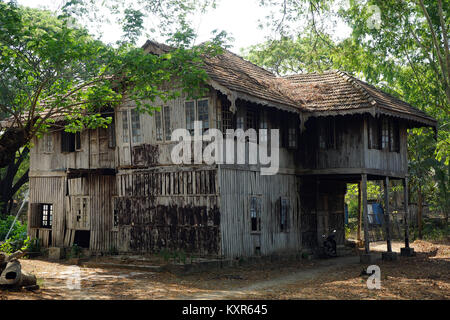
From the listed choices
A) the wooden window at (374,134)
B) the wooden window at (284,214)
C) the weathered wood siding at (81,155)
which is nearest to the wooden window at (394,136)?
the wooden window at (374,134)

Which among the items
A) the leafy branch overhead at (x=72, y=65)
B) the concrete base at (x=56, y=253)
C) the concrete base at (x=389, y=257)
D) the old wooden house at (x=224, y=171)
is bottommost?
the concrete base at (x=389, y=257)

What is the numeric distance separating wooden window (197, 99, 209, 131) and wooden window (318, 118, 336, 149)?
18.8 feet

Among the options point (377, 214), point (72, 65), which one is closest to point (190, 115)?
point (72, 65)

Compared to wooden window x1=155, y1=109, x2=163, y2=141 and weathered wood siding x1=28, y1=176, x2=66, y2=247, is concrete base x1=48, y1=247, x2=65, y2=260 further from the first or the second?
wooden window x1=155, y1=109, x2=163, y2=141

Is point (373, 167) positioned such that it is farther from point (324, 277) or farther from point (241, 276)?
point (241, 276)

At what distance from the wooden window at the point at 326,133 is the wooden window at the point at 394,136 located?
3.01 m

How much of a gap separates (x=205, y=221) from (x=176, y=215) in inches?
51.9

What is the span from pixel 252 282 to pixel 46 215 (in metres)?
13.2

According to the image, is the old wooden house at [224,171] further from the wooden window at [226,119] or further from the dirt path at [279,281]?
the dirt path at [279,281]

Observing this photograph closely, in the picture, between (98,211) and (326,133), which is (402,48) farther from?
(98,211)

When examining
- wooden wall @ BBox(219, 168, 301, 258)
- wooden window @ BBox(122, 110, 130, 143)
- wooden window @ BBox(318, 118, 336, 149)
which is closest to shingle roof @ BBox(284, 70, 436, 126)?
wooden window @ BBox(318, 118, 336, 149)

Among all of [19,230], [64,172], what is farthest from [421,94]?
[19,230]

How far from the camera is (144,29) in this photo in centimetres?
1680

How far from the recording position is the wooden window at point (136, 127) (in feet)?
64.5
